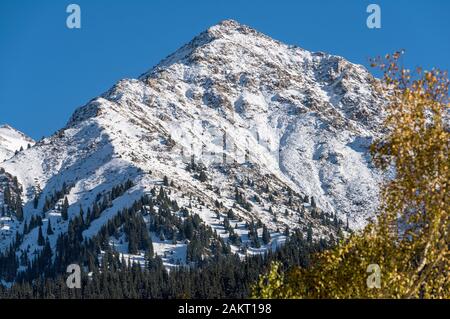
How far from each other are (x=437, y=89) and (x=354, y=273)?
37.6 ft

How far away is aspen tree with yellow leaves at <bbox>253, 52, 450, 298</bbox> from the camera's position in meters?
39.7

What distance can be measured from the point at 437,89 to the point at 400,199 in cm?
631

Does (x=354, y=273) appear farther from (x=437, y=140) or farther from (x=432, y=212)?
(x=437, y=140)

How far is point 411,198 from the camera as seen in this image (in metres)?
40.2

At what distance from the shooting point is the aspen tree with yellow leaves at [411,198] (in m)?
39.7

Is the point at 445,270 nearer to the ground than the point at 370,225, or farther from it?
nearer to the ground

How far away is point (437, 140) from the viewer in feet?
131
